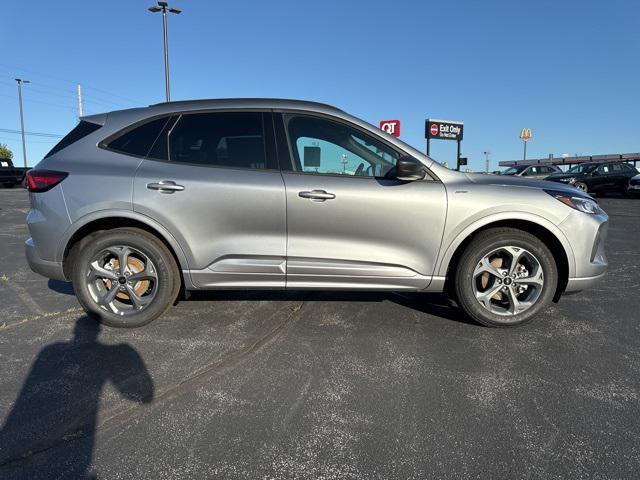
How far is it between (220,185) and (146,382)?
5.03 ft

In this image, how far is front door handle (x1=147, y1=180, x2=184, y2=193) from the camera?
130 inches

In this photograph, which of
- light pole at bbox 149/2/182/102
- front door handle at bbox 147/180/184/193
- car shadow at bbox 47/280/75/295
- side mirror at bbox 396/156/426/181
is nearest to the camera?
side mirror at bbox 396/156/426/181

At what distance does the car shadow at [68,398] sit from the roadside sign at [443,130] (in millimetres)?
21030

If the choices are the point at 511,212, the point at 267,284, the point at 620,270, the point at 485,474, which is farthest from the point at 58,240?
the point at 620,270

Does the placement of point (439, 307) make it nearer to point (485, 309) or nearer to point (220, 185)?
point (485, 309)

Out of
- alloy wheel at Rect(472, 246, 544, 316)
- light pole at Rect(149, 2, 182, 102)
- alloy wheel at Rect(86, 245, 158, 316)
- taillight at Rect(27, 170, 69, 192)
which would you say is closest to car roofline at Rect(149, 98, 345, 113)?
taillight at Rect(27, 170, 69, 192)

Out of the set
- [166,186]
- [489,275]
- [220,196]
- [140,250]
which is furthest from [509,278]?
[140,250]

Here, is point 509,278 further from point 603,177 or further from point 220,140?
point 603,177

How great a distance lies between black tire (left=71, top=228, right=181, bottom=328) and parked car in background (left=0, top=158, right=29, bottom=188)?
92.0 feet

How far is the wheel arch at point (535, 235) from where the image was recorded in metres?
3.35

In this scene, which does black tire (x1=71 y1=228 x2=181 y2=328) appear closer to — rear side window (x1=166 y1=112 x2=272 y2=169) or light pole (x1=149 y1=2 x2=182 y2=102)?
rear side window (x1=166 y1=112 x2=272 y2=169)

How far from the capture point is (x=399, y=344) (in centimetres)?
319

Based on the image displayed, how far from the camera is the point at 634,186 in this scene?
18859 mm

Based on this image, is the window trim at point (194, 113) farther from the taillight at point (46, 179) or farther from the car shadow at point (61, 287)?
the car shadow at point (61, 287)
